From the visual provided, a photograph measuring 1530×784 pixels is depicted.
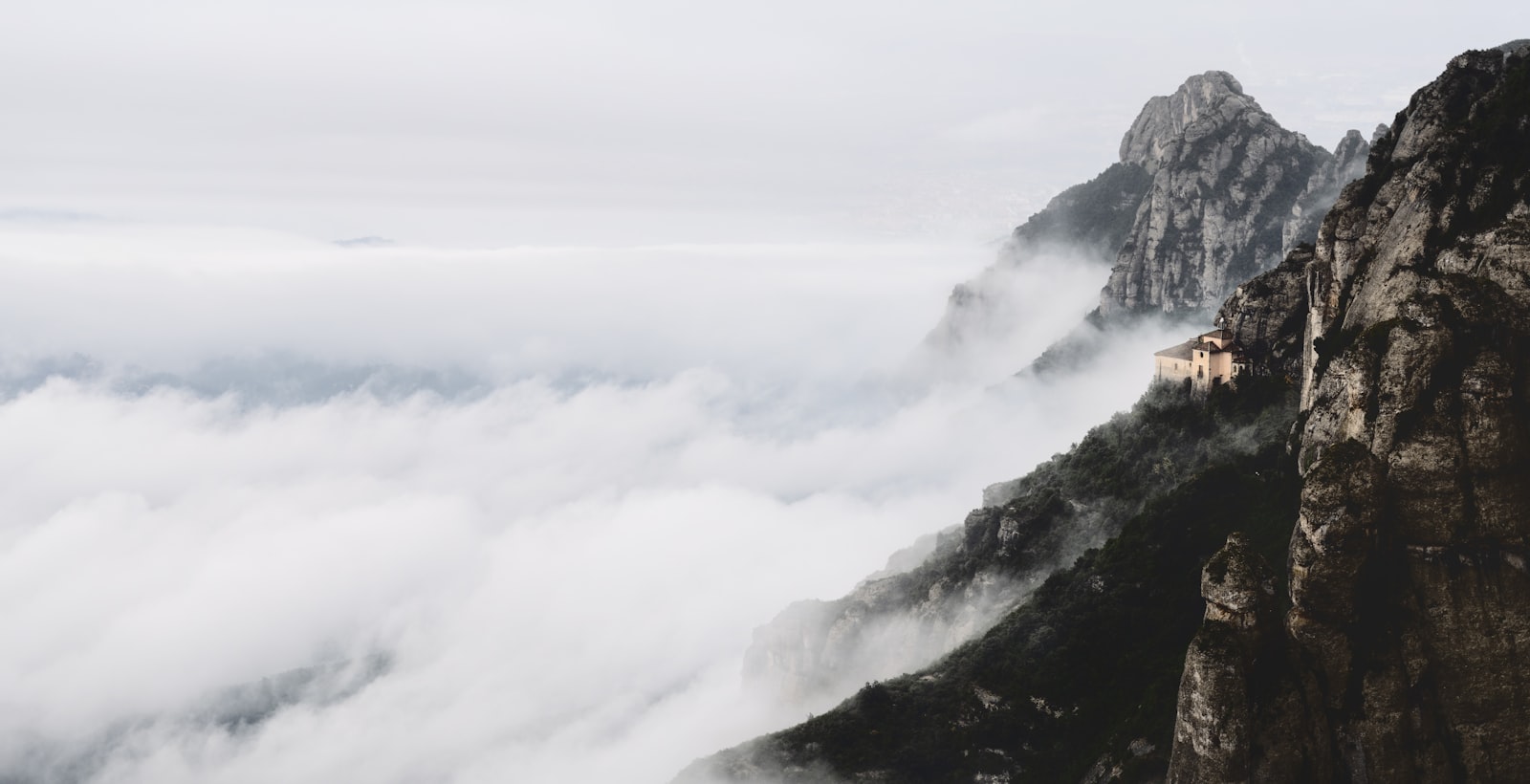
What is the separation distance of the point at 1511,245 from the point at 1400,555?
56.9 feet

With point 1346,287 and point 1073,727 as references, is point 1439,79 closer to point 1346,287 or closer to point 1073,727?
point 1346,287

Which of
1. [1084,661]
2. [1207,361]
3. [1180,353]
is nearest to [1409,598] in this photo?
[1084,661]

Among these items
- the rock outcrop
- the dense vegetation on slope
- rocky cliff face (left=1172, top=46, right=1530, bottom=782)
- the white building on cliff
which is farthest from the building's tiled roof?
rocky cliff face (left=1172, top=46, right=1530, bottom=782)

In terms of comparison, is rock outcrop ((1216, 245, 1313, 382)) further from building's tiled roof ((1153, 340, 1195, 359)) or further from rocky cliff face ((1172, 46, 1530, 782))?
rocky cliff face ((1172, 46, 1530, 782))

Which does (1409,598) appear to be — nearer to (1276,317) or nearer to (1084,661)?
(1084,661)

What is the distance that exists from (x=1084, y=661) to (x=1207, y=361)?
144 ft

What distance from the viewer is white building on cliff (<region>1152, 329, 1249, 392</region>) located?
385ft

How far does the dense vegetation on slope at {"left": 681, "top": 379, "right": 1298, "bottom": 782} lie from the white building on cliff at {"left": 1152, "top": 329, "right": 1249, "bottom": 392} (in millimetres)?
2680

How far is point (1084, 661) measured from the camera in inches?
3821

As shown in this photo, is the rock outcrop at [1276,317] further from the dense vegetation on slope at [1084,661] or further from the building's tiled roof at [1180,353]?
the building's tiled roof at [1180,353]

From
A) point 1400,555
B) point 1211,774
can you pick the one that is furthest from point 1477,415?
point 1211,774

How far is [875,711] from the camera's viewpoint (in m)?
103

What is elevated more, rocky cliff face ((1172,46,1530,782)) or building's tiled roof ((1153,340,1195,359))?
building's tiled roof ((1153,340,1195,359))

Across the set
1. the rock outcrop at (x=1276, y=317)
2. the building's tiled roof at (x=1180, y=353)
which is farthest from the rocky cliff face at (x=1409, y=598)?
the building's tiled roof at (x=1180, y=353)
